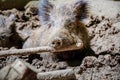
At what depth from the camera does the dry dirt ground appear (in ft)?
9.99

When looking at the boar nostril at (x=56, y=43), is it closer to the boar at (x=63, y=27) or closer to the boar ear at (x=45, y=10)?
the boar at (x=63, y=27)

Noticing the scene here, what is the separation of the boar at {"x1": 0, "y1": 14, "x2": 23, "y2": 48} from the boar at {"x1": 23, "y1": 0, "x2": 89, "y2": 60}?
161 mm

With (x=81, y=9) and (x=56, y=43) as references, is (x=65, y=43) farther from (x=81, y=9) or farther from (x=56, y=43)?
(x=81, y=9)

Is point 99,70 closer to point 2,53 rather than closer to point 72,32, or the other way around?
point 72,32

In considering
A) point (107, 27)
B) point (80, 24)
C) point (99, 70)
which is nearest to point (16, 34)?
point (80, 24)

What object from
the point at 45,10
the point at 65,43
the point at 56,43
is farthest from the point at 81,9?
the point at 56,43

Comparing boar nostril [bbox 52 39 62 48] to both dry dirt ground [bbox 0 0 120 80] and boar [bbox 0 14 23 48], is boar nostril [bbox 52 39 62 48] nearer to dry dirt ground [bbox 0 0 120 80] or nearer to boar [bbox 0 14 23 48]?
dry dirt ground [bbox 0 0 120 80]

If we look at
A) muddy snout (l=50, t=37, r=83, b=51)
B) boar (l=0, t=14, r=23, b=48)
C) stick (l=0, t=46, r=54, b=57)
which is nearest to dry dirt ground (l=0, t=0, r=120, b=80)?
boar (l=0, t=14, r=23, b=48)

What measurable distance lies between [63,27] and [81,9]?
0.53m

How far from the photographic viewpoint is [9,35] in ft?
13.3

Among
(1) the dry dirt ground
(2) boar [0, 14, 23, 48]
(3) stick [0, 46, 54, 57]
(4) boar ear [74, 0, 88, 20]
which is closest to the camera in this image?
(3) stick [0, 46, 54, 57]

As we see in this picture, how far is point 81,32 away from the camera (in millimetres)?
3730

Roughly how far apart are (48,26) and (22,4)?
1.53 m

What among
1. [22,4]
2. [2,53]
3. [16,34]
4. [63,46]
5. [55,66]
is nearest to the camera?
[2,53]
